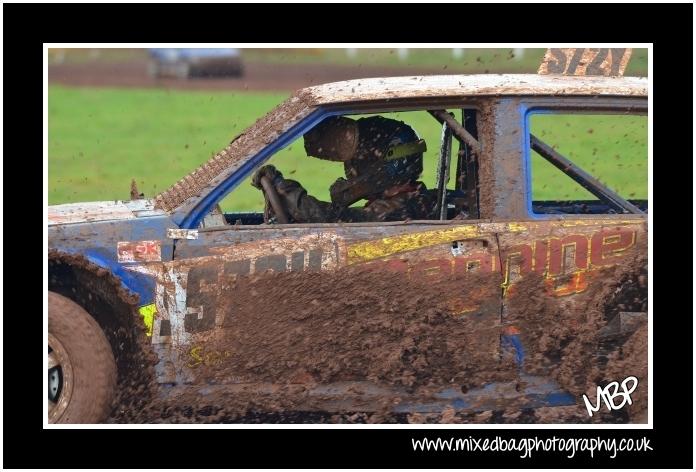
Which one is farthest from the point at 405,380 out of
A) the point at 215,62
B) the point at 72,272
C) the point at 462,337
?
the point at 215,62

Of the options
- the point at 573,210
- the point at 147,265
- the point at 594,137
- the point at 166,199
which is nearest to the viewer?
the point at 147,265

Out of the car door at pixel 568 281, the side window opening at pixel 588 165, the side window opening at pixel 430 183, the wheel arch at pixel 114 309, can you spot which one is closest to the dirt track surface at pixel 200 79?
the side window opening at pixel 588 165

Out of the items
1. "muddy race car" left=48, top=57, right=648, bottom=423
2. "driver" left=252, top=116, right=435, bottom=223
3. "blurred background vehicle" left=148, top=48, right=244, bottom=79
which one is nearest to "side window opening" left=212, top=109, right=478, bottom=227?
"driver" left=252, top=116, right=435, bottom=223

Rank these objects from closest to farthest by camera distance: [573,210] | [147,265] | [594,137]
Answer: [147,265] < [573,210] < [594,137]

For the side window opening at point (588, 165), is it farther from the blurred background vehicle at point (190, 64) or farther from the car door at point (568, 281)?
the blurred background vehicle at point (190, 64)

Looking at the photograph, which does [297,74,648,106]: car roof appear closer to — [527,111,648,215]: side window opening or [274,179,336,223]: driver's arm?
[527,111,648,215]: side window opening

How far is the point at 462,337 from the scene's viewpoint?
486cm

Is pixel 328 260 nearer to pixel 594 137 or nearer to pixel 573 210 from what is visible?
pixel 573 210

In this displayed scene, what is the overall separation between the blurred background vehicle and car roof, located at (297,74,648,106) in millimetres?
23151

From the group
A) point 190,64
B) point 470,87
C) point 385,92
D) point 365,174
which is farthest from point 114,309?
point 190,64

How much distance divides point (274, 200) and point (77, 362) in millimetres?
1292

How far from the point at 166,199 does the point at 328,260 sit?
898mm

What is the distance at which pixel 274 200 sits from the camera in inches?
211

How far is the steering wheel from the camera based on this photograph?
17.5 ft
